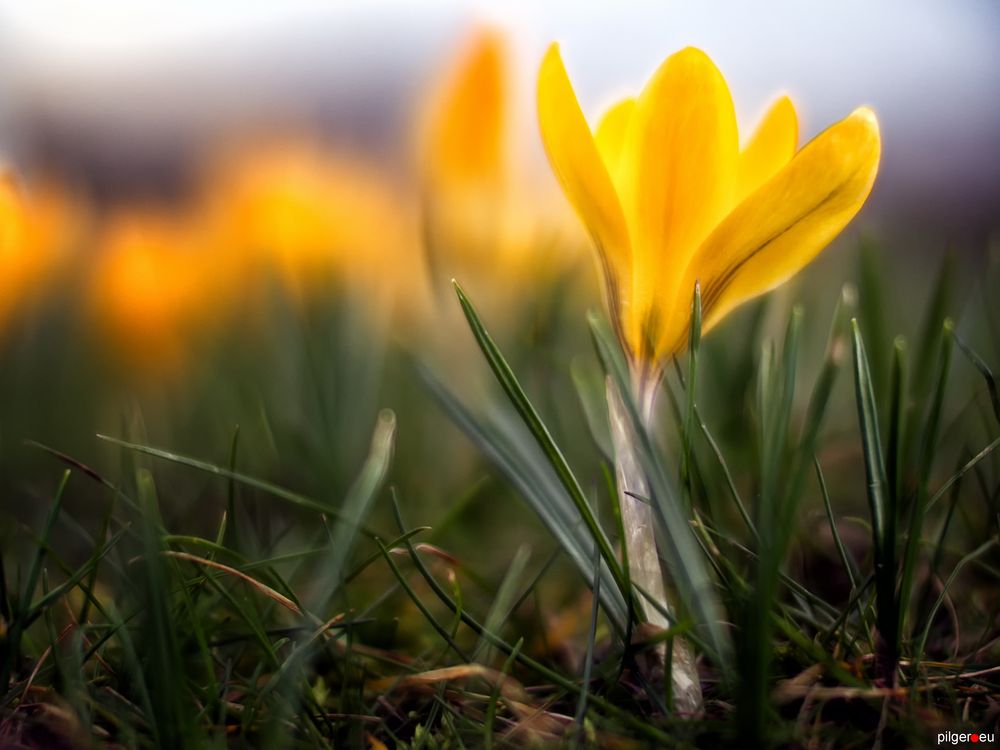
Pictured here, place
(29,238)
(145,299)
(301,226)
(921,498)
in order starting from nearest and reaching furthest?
(921,498) → (29,238) → (145,299) → (301,226)

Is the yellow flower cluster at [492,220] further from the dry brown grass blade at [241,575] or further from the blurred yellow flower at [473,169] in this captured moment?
the dry brown grass blade at [241,575]

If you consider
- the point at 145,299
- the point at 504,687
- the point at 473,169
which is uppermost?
the point at 473,169

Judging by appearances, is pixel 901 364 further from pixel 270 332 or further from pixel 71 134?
pixel 71 134

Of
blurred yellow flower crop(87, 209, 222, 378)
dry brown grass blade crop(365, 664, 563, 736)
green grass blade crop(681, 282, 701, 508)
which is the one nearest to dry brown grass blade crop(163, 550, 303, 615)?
dry brown grass blade crop(365, 664, 563, 736)

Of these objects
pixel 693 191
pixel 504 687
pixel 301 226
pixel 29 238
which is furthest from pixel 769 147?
pixel 301 226

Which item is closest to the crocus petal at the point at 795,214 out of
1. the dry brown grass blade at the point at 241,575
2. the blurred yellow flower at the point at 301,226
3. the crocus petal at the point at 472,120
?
the dry brown grass blade at the point at 241,575

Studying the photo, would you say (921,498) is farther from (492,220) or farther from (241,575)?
(492,220)

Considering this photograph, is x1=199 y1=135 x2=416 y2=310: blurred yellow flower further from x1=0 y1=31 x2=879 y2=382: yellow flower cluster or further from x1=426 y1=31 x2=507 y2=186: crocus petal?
x1=426 y1=31 x2=507 y2=186: crocus petal

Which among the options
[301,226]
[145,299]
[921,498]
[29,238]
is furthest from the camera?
[301,226]
